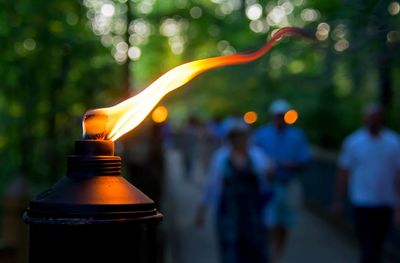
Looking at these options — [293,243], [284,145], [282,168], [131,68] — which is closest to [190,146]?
[293,243]

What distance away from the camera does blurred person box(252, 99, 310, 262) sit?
10.6 metres

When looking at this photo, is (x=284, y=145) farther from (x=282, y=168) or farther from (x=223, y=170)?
(x=223, y=170)

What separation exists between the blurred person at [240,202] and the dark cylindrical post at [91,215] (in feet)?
17.3

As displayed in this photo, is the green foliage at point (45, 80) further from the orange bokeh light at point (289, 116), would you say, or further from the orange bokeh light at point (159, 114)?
the orange bokeh light at point (159, 114)

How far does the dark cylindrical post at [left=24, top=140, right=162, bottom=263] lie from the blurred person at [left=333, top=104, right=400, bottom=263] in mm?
6689

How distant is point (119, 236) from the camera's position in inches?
94.3

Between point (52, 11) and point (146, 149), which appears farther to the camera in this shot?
point (146, 149)

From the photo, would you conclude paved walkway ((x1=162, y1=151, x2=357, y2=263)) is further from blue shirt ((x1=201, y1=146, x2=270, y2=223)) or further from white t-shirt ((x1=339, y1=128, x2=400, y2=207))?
white t-shirt ((x1=339, y1=128, x2=400, y2=207))

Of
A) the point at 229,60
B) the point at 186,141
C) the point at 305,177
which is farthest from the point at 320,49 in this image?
the point at 186,141

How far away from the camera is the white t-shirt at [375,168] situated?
8883 millimetres

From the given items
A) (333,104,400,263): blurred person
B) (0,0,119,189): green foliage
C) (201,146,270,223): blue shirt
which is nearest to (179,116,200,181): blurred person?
(0,0,119,189): green foliage

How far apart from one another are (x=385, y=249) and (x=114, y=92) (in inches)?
204

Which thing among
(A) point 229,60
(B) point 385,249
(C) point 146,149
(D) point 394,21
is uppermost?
(D) point 394,21

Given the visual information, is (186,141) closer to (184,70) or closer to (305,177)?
(305,177)
